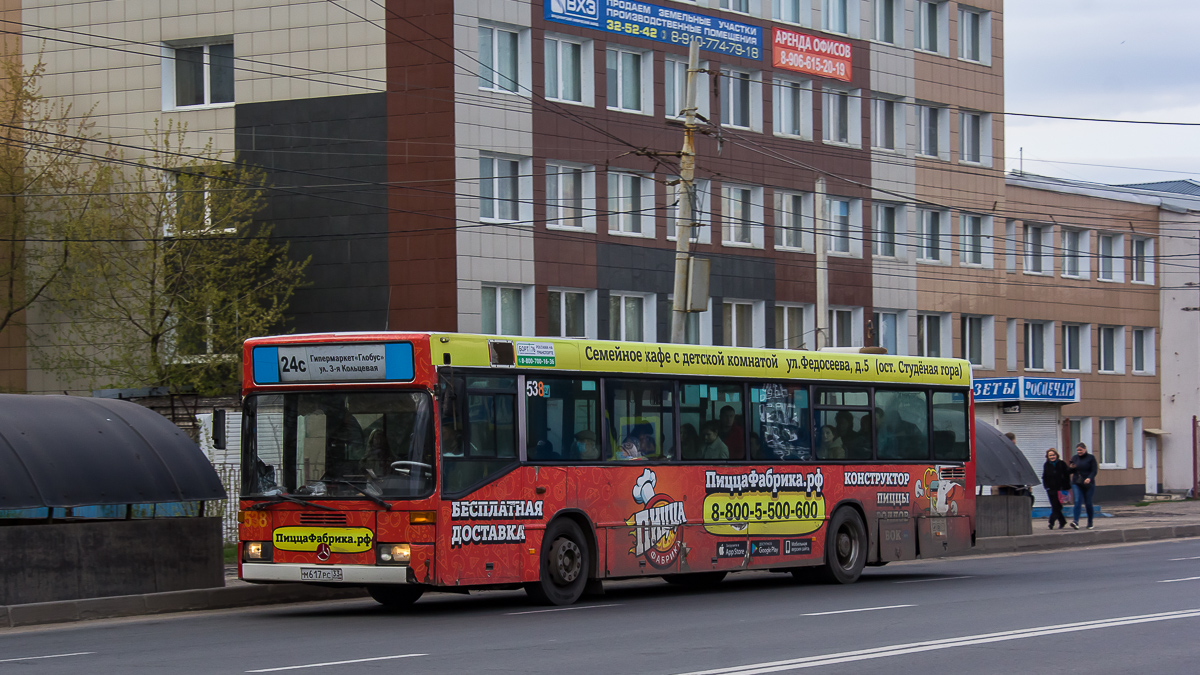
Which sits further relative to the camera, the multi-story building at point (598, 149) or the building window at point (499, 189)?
the building window at point (499, 189)

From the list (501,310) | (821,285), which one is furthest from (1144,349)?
(501,310)

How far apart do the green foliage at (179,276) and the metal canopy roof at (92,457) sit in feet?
50.9

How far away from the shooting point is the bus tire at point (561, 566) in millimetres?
16250

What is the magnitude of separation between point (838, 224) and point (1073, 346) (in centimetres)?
1380

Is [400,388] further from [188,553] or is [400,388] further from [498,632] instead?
[188,553]

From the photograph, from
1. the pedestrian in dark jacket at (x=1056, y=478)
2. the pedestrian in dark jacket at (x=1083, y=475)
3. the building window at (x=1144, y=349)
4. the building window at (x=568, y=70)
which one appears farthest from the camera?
the building window at (x=1144, y=349)

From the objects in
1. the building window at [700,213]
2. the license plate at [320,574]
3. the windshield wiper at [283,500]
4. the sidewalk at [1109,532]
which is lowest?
the sidewalk at [1109,532]

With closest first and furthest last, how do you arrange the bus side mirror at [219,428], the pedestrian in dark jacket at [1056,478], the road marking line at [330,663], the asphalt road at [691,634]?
the road marking line at [330,663] → the asphalt road at [691,634] → the bus side mirror at [219,428] → the pedestrian in dark jacket at [1056,478]

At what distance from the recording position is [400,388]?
1527 centimetres

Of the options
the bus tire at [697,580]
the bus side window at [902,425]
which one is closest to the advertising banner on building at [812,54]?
the bus side window at [902,425]

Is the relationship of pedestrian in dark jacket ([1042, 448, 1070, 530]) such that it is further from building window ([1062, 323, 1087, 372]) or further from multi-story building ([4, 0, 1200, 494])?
building window ([1062, 323, 1087, 372])

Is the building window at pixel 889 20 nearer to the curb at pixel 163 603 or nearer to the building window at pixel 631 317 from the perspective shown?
the building window at pixel 631 317

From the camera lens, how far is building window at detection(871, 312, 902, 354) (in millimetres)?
46594

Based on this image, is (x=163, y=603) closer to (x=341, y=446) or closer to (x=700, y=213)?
(x=341, y=446)
